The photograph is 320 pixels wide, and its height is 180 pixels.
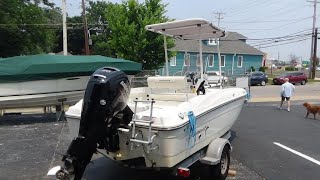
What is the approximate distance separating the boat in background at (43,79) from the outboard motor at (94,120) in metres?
7.25

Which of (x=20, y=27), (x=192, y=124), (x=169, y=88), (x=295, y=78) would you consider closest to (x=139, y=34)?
(x=20, y=27)

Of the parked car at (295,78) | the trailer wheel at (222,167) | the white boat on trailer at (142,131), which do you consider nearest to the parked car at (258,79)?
the parked car at (295,78)

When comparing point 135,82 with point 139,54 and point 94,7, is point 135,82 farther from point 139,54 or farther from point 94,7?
point 94,7

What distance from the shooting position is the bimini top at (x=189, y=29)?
7293 millimetres

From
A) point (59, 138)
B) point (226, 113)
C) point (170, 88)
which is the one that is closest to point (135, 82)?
point (170, 88)

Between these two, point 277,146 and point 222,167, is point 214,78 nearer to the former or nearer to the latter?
point 277,146

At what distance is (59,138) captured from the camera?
9.55 meters

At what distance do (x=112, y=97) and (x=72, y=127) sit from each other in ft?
5.19

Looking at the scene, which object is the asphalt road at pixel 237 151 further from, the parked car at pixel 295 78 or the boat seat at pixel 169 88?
the parked car at pixel 295 78

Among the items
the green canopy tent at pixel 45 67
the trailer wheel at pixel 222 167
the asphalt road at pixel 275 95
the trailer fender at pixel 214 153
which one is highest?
the green canopy tent at pixel 45 67

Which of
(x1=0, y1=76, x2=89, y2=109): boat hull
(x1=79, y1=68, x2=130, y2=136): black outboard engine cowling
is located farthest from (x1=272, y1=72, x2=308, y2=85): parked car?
(x1=79, y1=68, x2=130, y2=136): black outboard engine cowling

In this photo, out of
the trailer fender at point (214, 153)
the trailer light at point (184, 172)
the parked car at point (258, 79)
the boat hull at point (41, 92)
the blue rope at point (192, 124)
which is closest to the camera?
the trailer light at point (184, 172)

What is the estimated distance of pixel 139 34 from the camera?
22.2 meters

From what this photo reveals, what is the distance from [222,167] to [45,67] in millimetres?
7240
